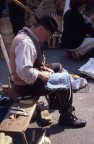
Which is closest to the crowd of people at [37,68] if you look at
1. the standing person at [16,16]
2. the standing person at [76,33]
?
the standing person at [76,33]

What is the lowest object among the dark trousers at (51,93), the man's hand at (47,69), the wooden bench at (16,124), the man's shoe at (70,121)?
the man's shoe at (70,121)

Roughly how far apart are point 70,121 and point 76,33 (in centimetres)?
287

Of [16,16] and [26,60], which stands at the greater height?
[26,60]

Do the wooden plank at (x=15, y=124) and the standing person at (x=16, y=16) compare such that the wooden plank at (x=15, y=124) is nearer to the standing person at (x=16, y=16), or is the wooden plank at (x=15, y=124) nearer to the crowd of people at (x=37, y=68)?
the crowd of people at (x=37, y=68)

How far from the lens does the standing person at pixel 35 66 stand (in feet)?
14.0

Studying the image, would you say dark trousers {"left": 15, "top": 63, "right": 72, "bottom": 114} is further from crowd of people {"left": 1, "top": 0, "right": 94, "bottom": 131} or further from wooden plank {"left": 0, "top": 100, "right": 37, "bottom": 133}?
wooden plank {"left": 0, "top": 100, "right": 37, "bottom": 133}

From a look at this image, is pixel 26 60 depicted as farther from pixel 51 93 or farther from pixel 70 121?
pixel 70 121

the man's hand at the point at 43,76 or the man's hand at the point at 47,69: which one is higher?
A: the man's hand at the point at 43,76

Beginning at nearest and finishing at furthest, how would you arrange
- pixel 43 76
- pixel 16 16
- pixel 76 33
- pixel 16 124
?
1. pixel 16 124
2. pixel 43 76
3. pixel 76 33
4. pixel 16 16

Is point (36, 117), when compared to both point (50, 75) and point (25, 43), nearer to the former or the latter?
point (50, 75)

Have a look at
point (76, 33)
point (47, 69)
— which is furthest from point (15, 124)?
point (76, 33)

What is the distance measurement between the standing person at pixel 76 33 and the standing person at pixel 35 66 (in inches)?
98.5

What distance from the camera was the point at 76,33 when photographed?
291 inches

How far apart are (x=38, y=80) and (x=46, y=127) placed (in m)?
0.72
